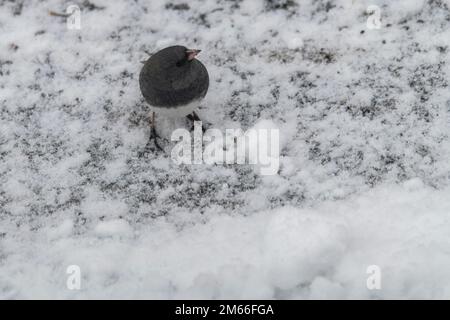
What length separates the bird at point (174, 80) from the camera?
2.11 metres

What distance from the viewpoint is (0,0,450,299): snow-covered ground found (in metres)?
1.85

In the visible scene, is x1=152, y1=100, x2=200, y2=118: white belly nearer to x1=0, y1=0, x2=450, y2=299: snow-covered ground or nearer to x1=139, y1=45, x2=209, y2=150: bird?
x1=139, y1=45, x2=209, y2=150: bird

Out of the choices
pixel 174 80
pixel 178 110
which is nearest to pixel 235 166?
pixel 178 110

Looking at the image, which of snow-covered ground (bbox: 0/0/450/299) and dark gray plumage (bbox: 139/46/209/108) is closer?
snow-covered ground (bbox: 0/0/450/299)

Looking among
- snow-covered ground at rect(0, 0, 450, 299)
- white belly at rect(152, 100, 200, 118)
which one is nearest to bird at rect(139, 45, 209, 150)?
white belly at rect(152, 100, 200, 118)

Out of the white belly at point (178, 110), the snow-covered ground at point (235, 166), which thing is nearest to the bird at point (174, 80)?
the white belly at point (178, 110)

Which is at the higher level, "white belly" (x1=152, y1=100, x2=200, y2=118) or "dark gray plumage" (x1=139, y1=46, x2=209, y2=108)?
"dark gray plumage" (x1=139, y1=46, x2=209, y2=108)

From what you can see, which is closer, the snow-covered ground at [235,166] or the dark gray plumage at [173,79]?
the snow-covered ground at [235,166]

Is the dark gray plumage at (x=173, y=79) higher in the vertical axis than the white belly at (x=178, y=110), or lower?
higher

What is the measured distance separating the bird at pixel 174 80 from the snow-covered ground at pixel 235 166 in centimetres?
28

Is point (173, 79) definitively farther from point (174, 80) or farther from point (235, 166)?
point (235, 166)

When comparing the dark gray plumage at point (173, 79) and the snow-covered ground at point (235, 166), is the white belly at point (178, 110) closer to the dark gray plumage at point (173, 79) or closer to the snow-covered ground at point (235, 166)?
the dark gray plumage at point (173, 79)

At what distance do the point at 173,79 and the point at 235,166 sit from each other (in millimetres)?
475
